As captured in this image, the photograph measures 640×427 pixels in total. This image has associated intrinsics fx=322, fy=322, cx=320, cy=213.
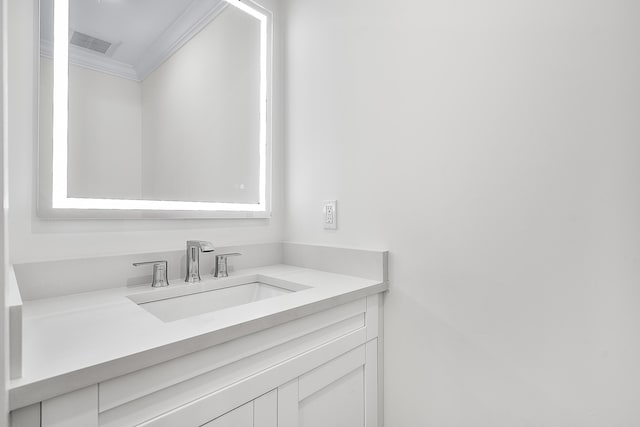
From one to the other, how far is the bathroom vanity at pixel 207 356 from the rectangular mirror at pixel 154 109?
30 centimetres

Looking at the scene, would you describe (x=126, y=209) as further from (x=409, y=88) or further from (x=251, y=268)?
(x=409, y=88)

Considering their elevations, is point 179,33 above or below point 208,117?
above

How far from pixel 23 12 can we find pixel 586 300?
1559 mm

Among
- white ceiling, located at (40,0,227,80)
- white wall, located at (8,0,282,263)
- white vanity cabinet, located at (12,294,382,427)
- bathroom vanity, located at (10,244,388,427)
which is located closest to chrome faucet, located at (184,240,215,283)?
bathroom vanity, located at (10,244,388,427)

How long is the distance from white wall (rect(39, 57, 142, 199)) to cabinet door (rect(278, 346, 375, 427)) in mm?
767

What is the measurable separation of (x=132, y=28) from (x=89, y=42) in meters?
0.15

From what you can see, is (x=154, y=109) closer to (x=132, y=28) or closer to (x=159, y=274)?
(x=132, y=28)

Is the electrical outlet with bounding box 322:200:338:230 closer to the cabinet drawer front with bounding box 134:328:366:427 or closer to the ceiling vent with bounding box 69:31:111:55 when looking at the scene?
the cabinet drawer front with bounding box 134:328:366:427

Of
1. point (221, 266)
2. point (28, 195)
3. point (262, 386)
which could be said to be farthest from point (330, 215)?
point (28, 195)

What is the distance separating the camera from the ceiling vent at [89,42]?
2.99 ft

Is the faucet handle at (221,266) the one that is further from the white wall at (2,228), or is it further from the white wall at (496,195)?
the white wall at (2,228)

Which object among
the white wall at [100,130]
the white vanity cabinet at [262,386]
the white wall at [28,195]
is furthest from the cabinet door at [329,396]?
the white wall at [100,130]

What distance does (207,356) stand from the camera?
2.09 ft

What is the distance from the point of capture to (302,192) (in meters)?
1.38
